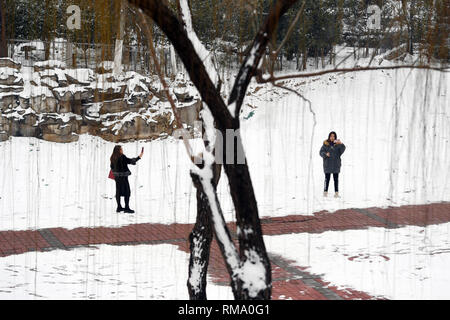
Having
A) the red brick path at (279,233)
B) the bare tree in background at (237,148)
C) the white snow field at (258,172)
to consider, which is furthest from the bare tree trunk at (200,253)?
the white snow field at (258,172)

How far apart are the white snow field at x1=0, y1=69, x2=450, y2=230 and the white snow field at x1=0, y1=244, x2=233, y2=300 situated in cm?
181

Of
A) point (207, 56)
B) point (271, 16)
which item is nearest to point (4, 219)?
point (207, 56)

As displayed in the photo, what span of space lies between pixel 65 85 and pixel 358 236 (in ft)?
30.1

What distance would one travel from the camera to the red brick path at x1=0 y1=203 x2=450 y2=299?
8445 millimetres

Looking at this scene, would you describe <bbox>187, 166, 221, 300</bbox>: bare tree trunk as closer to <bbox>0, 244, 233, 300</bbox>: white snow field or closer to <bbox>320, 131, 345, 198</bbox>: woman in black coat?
<bbox>0, 244, 233, 300</bbox>: white snow field

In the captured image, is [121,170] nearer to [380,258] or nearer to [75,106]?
[380,258]

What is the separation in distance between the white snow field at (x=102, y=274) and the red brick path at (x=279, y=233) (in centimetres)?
38

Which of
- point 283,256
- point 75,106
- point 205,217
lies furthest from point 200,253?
point 75,106

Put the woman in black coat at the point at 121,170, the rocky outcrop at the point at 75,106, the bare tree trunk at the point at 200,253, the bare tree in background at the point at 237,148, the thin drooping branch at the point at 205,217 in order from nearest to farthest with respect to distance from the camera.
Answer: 1. the bare tree in background at the point at 237,148
2. the thin drooping branch at the point at 205,217
3. the bare tree trunk at the point at 200,253
4. the woman in black coat at the point at 121,170
5. the rocky outcrop at the point at 75,106

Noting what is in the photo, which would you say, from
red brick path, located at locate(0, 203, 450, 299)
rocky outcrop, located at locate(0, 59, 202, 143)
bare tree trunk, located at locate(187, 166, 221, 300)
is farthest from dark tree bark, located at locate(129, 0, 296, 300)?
rocky outcrop, located at locate(0, 59, 202, 143)

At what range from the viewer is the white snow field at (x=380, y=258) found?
27.4ft

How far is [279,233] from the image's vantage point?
11.3 m

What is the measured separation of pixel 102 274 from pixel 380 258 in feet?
13.2

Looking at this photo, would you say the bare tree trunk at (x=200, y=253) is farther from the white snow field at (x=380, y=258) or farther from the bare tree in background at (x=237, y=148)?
the white snow field at (x=380, y=258)
